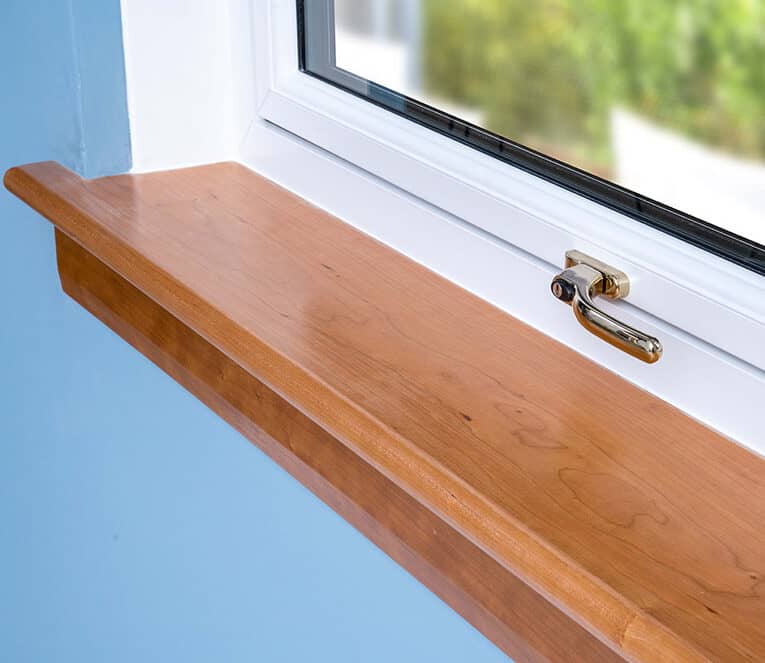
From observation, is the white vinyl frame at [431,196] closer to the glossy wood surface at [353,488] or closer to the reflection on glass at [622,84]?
the reflection on glass at [622,84]

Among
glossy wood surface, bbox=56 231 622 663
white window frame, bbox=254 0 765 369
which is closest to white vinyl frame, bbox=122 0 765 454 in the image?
white window frame, bbox=254 0 765 369

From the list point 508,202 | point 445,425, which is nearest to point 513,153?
point 508,202

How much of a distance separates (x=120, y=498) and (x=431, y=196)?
471 millimetres

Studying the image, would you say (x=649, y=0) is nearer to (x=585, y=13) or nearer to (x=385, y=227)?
(x=585, y=13)

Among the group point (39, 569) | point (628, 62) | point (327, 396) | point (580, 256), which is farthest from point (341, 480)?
→ point (39, 569)

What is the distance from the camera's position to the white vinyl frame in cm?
66

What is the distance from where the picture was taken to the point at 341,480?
726 mm

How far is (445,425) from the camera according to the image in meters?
0.65

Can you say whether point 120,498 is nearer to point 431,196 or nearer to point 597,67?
point 431,196

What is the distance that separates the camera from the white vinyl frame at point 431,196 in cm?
66

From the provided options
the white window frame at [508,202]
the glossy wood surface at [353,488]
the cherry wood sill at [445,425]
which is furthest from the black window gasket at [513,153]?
the glossy wood surface at [353,488]

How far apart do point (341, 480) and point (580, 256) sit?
22cm

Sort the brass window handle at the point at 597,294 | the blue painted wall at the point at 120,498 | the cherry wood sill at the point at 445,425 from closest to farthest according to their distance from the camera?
the cherry wood sill at the point at 445,425, the brass window handle at the point at 597,294, the blue painted wall at the point at 120,498

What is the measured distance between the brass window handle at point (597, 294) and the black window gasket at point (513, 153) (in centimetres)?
4
